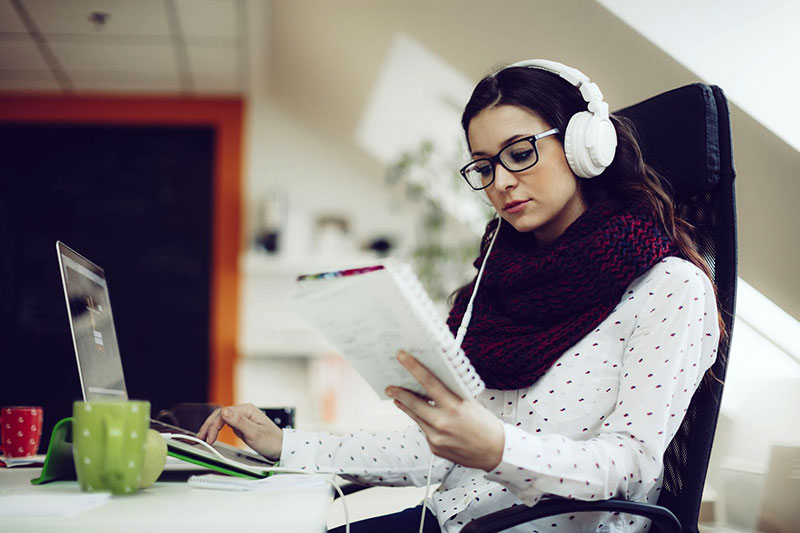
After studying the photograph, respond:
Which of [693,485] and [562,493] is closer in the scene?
[562,493]

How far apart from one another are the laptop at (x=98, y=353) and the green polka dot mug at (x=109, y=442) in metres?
0.15

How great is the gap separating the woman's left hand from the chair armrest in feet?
0.26

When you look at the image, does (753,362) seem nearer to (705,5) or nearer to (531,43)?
(705,5)

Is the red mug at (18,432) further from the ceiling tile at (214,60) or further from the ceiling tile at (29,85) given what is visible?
the ceiling tile at (29,85)

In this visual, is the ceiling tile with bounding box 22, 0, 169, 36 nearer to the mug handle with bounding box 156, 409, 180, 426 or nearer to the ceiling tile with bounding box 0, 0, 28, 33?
the ceiling tile with bounding box 0, 0, 28, 33

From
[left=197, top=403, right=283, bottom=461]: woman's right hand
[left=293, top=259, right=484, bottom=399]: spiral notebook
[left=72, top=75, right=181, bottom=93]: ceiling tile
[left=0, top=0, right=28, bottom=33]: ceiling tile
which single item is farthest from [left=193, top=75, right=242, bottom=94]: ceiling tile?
[left=293, top=259, right=484, bottom=399]: spiral notebook

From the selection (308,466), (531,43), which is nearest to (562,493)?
(308,466)

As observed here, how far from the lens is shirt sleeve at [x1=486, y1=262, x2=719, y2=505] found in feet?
3.05

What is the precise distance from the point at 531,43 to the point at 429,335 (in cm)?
190

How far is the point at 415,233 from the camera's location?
4.34 m

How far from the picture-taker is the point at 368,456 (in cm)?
130

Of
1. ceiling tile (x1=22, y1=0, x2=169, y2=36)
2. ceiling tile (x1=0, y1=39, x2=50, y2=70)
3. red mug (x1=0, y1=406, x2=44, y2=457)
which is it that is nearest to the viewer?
red mug (x1=0, y1=406, x2=44, y2=457)

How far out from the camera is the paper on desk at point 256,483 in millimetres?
982

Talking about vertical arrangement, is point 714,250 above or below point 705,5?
below
